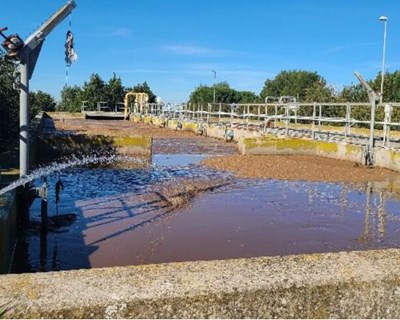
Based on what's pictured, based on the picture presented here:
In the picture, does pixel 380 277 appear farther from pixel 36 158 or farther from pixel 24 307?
pixel 36 158

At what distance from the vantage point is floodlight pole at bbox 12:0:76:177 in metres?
6.08

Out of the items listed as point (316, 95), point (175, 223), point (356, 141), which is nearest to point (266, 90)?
point (316, 95)

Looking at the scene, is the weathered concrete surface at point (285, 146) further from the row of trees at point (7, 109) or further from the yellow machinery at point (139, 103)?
the yellow machinery at point (139, 103)

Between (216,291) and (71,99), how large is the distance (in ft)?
228

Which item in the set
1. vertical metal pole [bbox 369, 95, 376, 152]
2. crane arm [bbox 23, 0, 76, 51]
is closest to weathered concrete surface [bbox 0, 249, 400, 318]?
crane arm [bbox 23, 0, 76, 51]

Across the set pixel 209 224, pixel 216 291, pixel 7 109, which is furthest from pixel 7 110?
pixel 216 291

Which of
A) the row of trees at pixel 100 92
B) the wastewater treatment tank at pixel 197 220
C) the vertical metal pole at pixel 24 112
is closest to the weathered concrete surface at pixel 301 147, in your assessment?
the wastewater treatment tank at pixel 197 220

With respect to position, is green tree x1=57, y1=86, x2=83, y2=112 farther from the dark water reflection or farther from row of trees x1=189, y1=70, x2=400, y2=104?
the dark water reflection

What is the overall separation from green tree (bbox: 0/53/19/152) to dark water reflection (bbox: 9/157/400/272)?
2.00 m

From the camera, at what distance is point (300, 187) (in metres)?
9.86

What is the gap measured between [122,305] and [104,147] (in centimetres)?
1277

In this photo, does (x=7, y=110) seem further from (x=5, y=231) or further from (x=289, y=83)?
(x=289, y=83)

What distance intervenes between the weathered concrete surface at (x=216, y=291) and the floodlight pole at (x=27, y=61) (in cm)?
424

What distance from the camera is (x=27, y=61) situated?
610 centimetres
